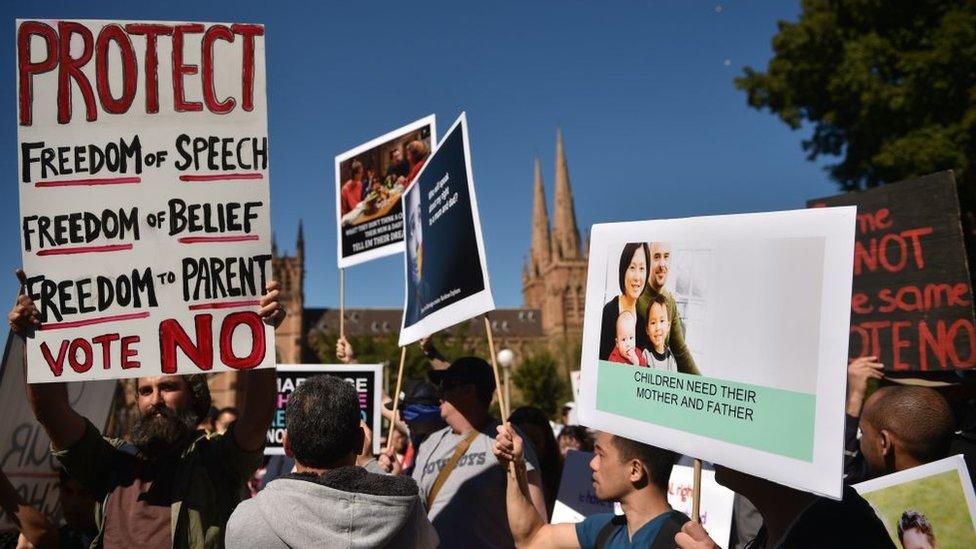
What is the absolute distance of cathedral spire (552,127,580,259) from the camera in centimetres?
10138

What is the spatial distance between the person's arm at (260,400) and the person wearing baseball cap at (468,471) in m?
1.03

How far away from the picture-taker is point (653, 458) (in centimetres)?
257


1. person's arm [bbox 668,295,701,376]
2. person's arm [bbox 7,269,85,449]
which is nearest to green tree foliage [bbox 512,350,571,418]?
person's arm [bbox 7,269,85,449]

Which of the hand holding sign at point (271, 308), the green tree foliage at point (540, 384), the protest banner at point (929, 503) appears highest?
the hand holding sign at point (271, 308)

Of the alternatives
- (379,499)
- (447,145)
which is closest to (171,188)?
(447,145)

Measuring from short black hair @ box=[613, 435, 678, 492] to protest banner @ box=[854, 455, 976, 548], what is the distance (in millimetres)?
834

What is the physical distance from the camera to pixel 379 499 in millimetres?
2189

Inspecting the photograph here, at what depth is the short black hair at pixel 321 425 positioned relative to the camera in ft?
7.44

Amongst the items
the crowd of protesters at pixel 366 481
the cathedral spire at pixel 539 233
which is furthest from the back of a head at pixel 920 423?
the cathedral spire at pixel 539 233

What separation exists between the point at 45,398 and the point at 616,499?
2178 millimetres

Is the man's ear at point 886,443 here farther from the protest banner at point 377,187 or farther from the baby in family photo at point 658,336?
the protest banner at point 377,187

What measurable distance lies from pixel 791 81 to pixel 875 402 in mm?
14493

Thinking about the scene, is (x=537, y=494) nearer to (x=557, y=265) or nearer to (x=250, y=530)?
Result: (x=250, y=530)

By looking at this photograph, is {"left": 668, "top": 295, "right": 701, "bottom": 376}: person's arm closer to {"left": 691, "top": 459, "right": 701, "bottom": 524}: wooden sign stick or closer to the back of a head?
{"left": 691, "top": 459, "right": 701, "bottom": 524}: wooden sign stick
